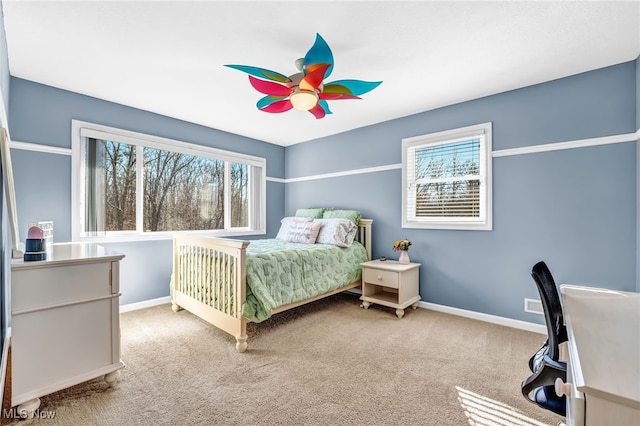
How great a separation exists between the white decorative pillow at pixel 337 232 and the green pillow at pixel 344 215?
0.15 m

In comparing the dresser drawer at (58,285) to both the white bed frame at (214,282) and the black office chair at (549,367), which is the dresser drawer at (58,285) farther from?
the black office chair at (549,367)

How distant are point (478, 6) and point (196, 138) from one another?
11.6ft

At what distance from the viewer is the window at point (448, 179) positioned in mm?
3205

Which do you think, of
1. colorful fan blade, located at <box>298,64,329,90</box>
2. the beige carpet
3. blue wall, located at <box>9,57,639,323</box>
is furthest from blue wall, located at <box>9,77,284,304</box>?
colorful fan blade, located at <box>298,64,329,90</box>

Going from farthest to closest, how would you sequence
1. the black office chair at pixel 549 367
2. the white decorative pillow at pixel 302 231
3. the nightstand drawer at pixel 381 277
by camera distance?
the white decorative pillow at pixel 302 231, the nightstand drawer at pixel 381 277, the black office chair at pixel 549 367

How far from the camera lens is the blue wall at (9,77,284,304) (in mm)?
2785

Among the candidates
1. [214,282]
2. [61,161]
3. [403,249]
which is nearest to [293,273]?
[214,282]

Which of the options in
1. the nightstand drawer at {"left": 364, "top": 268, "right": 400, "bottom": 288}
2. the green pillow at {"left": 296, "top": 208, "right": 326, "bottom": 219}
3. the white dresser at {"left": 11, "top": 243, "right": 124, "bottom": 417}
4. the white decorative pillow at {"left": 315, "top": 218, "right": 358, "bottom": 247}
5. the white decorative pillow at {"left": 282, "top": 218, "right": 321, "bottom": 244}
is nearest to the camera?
the white dresser at {"left": 11, "top": 243, "right": 124, "bottom": 417}

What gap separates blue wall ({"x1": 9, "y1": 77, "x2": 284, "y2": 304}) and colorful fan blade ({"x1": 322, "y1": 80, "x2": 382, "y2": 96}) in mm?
2503

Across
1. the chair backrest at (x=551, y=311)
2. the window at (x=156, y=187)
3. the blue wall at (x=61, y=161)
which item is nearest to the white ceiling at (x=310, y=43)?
the blue wall at (x=61, y=161)

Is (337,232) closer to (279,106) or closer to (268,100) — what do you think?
(279,106)

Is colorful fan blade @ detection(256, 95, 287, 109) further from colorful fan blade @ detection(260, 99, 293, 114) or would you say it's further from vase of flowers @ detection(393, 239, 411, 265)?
vase of flowers @ detection(393, 239, 411, 265)

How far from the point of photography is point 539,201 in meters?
2.85

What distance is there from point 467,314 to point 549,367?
2191mm
